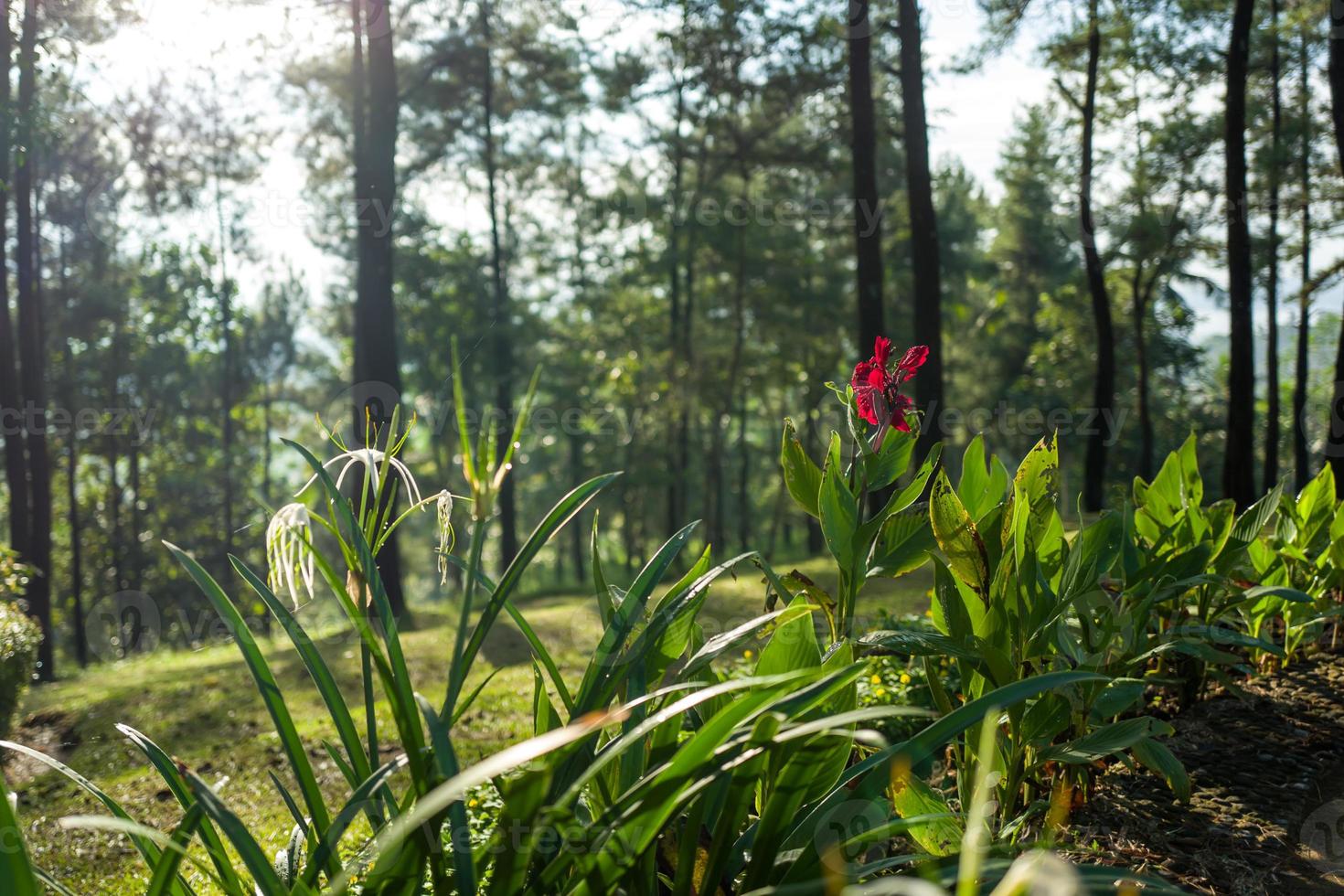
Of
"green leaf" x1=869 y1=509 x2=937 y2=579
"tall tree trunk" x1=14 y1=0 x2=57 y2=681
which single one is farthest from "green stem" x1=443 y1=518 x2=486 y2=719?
"tall tree trunk" x1=14 y1=0 x2=57 y2=681

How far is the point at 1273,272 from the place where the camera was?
58.1ft

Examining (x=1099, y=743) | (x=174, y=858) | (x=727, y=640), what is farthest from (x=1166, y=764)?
(x=174, y=858)

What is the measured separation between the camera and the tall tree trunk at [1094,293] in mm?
13914

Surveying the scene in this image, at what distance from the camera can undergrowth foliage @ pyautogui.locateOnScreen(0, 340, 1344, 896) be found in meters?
1.37

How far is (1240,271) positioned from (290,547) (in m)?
10.7

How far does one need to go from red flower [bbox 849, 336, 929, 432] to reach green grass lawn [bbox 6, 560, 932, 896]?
4.56ft

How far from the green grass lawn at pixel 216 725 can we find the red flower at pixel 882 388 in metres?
1.39

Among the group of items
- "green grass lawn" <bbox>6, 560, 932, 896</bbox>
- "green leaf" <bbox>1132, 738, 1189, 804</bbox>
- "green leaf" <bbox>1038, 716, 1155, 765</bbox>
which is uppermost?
"green leaf" <bbox>1038, 716, 1155, 765</bbox>

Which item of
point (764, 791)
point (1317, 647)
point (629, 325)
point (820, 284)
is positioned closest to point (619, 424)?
point (629, 325)

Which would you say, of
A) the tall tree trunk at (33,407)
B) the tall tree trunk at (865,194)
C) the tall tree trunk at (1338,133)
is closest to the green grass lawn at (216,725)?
the tall tree trunk at (865,194)

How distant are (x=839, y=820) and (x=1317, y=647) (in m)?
3.53

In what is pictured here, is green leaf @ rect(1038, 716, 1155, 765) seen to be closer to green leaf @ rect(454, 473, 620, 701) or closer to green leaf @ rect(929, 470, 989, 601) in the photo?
green leaf @ rect(929, 470, 989, 601)

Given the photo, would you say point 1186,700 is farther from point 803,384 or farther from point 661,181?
point 803,384

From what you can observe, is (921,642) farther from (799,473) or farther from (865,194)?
(865,194)
